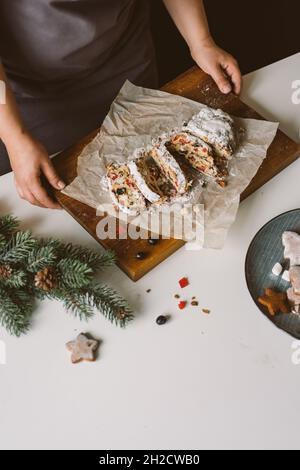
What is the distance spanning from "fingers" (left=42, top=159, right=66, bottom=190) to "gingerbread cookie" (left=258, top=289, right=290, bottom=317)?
69cm

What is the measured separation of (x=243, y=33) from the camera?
3.05m

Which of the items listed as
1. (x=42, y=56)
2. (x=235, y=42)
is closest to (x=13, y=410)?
(x=42, y=56)

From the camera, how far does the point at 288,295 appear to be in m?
1.27

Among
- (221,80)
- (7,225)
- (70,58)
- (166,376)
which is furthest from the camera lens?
(221,80)

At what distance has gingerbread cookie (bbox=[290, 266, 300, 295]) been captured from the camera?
1.25 metres

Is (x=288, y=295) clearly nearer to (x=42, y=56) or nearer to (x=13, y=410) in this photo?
(x=13, y=410)

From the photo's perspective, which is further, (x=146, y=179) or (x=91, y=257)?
(x=146, y=179)

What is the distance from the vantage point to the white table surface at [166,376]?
115cm

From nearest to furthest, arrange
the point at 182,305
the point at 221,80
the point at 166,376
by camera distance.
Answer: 1. the point at 166,376
2. the point at 182,305
3. the point at 221,80

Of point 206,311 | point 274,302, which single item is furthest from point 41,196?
point 274,302

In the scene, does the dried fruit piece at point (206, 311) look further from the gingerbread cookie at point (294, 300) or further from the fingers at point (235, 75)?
the fingers at point (235, 75)

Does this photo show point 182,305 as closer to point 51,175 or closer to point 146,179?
point 146,179

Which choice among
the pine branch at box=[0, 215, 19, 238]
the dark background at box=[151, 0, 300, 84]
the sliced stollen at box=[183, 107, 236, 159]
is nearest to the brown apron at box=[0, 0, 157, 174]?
the sliced stollen at box=[183, 107, 236, 159]

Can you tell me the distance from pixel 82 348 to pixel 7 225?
16.8 inches
